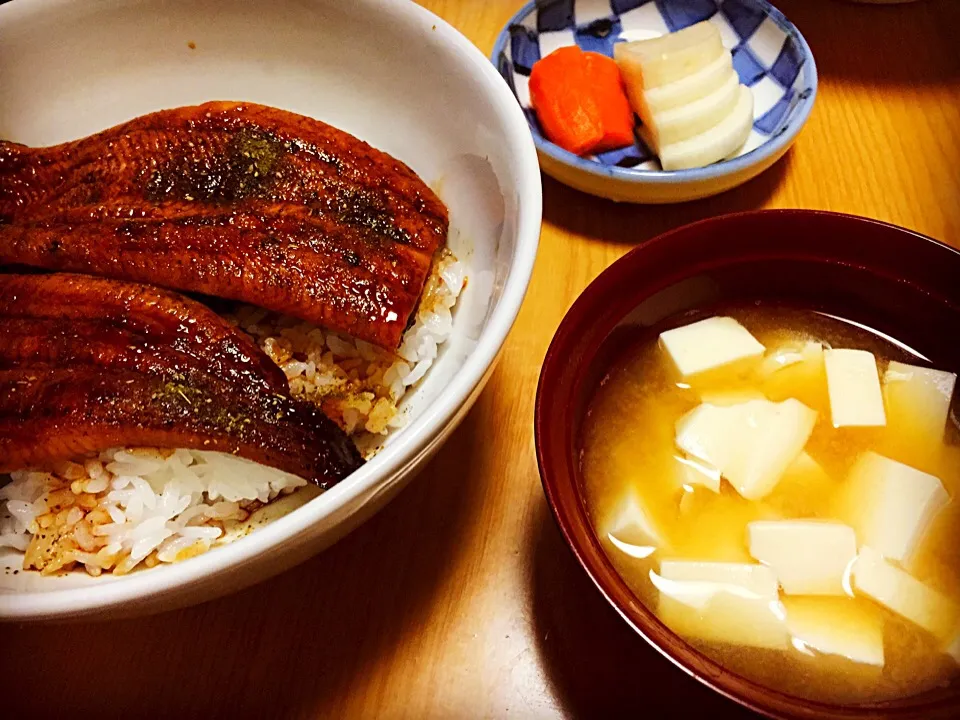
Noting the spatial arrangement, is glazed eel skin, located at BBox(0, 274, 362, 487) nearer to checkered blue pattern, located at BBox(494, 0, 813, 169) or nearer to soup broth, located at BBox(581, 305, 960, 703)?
soup broth, located at BBox(581, 305, 960, 703)

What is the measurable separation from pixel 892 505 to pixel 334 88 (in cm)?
116

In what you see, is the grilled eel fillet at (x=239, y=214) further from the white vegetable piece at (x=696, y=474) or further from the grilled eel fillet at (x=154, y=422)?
the white vegetable piece at (x=696, y=474)

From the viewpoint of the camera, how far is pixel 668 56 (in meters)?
1.62

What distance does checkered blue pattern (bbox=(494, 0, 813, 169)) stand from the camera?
65.2 inches

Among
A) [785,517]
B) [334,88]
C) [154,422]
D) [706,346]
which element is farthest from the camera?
[334,88]

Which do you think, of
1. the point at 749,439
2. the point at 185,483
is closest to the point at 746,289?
the point at 749,439

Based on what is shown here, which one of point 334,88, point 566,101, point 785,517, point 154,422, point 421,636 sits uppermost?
point 334,88

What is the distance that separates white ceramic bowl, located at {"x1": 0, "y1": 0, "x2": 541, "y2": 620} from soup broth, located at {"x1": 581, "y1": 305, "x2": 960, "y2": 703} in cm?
27

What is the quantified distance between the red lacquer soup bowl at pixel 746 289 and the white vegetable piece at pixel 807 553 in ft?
0.82

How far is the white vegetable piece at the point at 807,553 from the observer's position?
958 millimetres

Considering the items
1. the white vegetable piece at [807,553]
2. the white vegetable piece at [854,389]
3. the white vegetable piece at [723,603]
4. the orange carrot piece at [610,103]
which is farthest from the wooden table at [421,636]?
the orange carrot piece at [610,103]

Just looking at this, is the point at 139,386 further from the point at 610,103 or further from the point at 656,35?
the point at 656,35

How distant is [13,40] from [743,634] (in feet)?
4.85

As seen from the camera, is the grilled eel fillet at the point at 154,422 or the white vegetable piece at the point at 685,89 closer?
the grilled eel fillet at the point at 154,422
